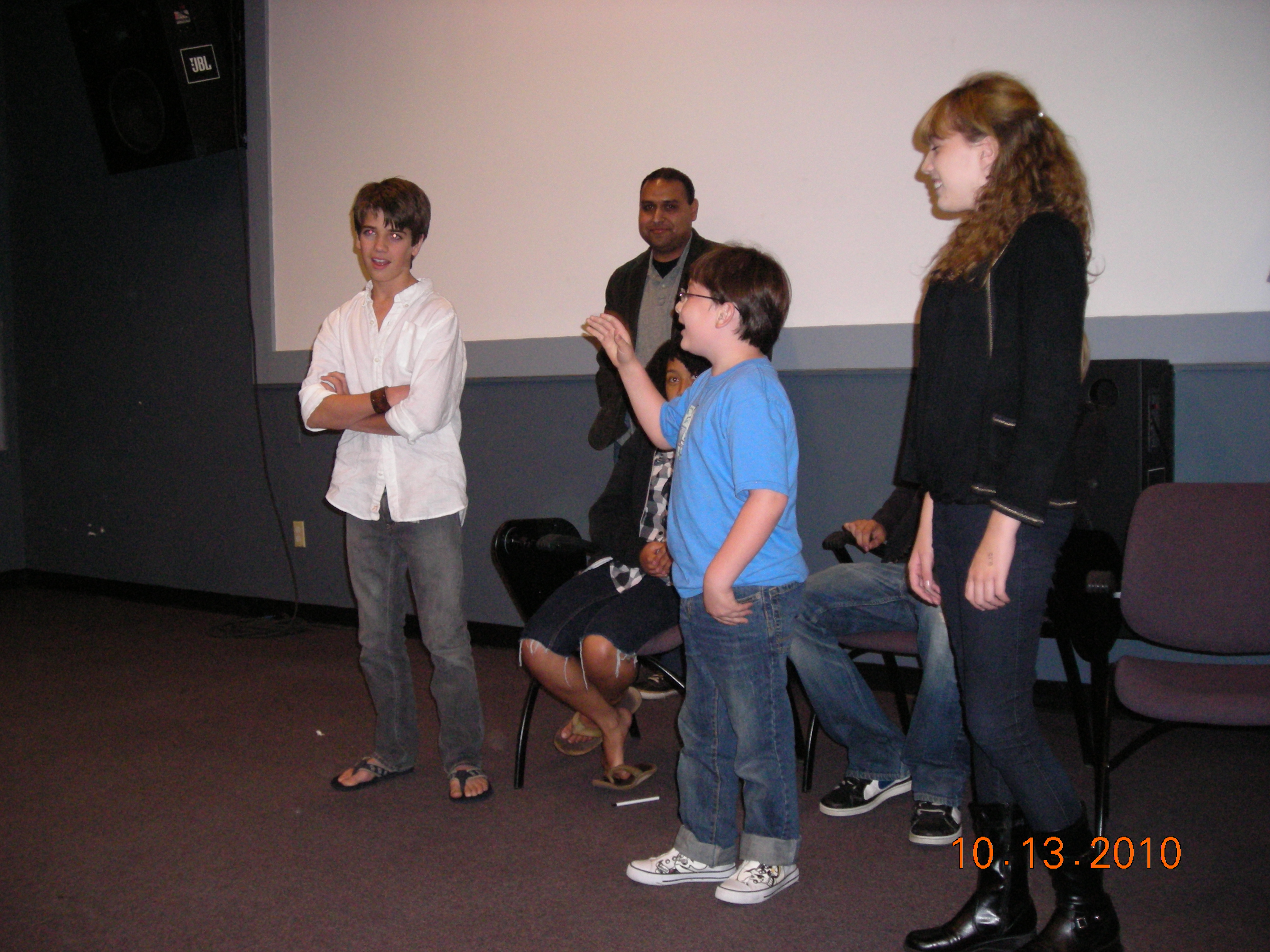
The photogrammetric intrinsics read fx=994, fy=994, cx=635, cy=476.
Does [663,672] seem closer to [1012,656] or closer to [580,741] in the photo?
[580,741]

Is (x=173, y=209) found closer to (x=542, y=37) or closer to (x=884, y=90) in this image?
(x=542, y=37)

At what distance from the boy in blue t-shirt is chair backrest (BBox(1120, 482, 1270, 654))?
2.74ft

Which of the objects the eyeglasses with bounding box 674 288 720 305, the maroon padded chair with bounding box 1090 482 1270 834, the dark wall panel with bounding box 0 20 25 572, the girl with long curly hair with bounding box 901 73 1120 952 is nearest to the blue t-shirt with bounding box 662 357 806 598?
the eyeglasses with bounding box 674 288 720 305

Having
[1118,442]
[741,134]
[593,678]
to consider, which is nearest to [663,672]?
[593,678]

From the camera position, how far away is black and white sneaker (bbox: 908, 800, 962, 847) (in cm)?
207

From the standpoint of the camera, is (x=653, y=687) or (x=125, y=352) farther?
(x=125, y=352)

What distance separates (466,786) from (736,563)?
3.61 feet

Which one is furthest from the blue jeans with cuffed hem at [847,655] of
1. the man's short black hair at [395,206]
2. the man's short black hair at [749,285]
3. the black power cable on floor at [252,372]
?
the black power cable on floor at [252,372]

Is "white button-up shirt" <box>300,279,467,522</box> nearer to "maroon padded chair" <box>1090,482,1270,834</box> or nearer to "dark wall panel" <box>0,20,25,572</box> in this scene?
"maroon padded chair" <box>1090,482,1270,834</box>

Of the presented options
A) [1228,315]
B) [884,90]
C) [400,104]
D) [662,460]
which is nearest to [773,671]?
[662,460]

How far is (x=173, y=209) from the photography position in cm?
474

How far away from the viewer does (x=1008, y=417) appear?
1.42m

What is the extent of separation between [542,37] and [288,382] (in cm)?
183
